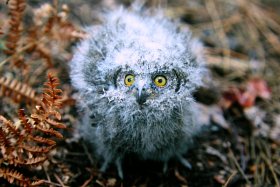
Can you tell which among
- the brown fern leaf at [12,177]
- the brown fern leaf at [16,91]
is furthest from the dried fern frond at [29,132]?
the brown fern leaf at [16,91]

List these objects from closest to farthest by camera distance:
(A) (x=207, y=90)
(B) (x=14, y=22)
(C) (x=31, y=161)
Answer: (C) (x=31, y=161) → (B) (x=14, y=22) → (A) (x=207, y=90)

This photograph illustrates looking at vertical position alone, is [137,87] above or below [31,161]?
above

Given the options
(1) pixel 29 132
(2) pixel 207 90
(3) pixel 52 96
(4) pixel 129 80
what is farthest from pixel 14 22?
(2) pixel 207 90

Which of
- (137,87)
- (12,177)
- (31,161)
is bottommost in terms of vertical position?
(12,177)

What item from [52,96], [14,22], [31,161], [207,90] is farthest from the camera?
[207,90]

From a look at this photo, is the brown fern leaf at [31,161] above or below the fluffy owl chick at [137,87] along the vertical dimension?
below

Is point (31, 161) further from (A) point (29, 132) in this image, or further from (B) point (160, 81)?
(B) point (160, 81)

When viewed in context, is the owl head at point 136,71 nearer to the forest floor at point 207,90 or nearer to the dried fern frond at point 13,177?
the forest floor at point 207,90

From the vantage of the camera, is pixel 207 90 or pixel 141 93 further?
pixel 207 90
